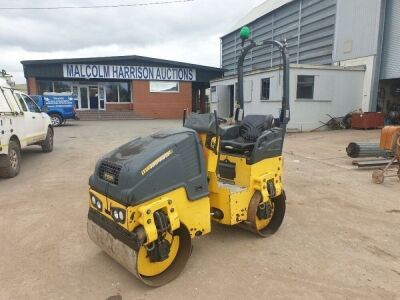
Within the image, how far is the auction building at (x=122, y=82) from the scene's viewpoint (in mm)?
24973

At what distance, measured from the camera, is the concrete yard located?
2.99 meters

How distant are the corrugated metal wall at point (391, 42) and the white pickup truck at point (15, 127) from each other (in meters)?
14.4


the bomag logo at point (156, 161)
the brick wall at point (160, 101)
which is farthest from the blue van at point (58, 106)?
the bomag logo at point (156, 161)

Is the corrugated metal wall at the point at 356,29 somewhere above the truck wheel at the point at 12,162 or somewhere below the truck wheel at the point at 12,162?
above

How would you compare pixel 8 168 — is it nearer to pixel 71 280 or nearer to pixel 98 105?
pixel 71 280

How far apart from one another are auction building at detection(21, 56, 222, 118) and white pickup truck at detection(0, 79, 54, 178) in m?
16.5

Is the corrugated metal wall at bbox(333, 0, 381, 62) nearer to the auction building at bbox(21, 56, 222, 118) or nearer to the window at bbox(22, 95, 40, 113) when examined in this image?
the auction building at bbox(21, 56, 222, 118)

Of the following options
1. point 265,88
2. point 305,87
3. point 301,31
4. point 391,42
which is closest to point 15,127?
point 265,88

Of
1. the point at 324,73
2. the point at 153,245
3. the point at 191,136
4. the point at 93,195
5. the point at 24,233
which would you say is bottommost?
the point at 24,233

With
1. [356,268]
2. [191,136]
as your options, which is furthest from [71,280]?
[356,268]

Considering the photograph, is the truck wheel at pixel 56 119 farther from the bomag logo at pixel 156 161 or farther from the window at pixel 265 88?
the bomag logo at pixel 156 161

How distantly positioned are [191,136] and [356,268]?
2.14m

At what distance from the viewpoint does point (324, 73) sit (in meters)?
15.6

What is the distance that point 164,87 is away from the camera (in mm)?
27328
